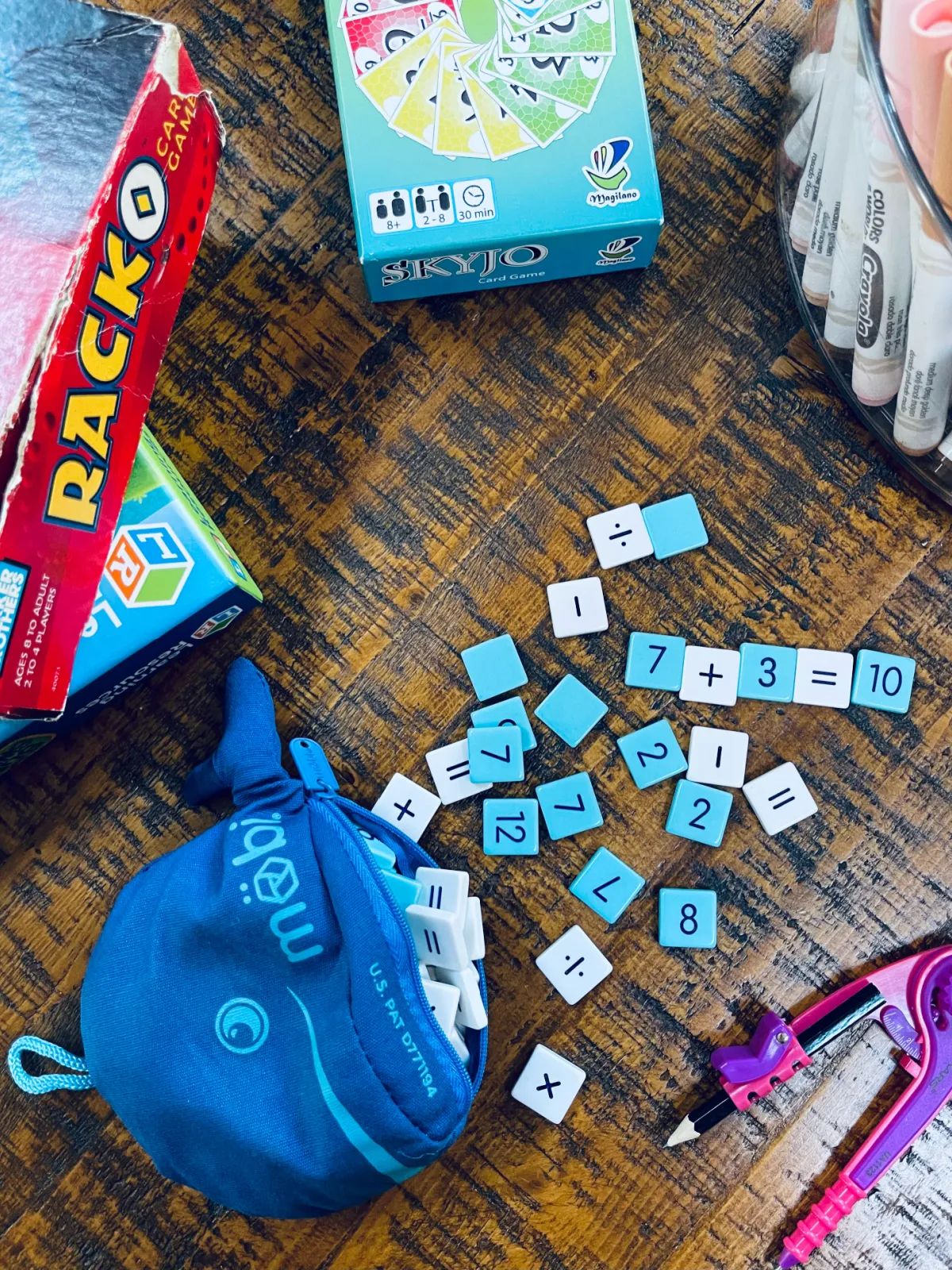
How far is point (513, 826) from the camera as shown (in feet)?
2.90

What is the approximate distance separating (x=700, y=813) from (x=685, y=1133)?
0.28m

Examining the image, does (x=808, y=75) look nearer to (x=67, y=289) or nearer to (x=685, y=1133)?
(x=67, y=289)

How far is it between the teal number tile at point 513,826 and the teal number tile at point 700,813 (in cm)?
13

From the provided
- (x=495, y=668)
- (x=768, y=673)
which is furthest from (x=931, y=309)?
(x=495, y=668)

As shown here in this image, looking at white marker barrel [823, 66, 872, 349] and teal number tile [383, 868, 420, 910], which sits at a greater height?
white marker barrel [823, 66, 872, 349]

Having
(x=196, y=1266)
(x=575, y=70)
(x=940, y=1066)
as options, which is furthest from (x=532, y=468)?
(x=196, y=1266)

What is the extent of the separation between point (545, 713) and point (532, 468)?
9.0 inches

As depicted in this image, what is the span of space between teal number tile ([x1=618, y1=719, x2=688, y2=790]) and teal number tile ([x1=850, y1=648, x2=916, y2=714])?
168 millimetres

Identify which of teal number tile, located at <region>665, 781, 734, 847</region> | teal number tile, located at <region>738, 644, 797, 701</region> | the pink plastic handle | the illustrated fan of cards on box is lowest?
the pink plastic handle

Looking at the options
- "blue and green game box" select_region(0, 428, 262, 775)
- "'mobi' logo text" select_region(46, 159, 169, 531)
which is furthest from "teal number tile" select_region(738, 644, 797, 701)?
"'mobi' logo text" select_region(46, 159, 169, 531)

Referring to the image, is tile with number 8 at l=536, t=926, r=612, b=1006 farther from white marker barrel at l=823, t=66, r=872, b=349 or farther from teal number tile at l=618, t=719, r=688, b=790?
white marker barrel at l=823, t=66, r=872, b=349

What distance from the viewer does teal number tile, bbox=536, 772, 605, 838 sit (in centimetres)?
88

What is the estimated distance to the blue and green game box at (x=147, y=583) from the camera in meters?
0.75

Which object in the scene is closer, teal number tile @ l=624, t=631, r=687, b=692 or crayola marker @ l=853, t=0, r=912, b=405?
crayola marker @ l=853, t=0, r=912, b=405
